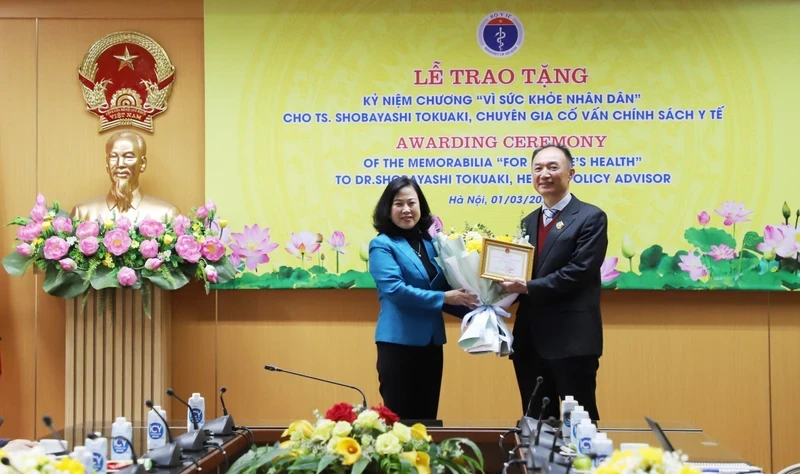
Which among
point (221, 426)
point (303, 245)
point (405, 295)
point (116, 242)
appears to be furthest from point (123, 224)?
point (221, 426)

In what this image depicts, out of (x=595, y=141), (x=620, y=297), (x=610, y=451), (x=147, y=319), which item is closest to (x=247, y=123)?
(x=147, y=319)

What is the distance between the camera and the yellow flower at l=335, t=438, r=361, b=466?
1.77m

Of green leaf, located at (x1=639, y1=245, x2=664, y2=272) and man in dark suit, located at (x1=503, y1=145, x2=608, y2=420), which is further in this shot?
green leaf, located at (x1=639, y1=245, x2=664, y2=272)

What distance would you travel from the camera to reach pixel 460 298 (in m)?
3.59

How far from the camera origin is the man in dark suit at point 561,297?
11.5 ft

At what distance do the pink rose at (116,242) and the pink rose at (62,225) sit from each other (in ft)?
0.71

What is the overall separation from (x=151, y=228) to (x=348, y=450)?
263 cm

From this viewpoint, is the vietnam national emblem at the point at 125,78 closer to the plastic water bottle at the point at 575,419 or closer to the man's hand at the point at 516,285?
the man's hand at the point at 516,285

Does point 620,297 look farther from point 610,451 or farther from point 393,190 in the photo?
point 610,451

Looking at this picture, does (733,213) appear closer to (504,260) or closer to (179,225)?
(504,260)

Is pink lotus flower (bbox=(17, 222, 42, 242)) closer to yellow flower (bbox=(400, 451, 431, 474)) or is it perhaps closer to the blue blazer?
the blue blazer

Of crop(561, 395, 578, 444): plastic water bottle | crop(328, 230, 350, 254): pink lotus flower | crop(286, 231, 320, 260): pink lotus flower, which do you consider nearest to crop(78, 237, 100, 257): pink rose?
crop(286, 231, 320, 260): pink lotus flower

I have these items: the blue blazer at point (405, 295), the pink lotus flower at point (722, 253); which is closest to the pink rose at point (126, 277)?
the blue blazer at point (405, 295)

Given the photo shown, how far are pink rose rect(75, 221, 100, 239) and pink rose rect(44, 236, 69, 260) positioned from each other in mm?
84
